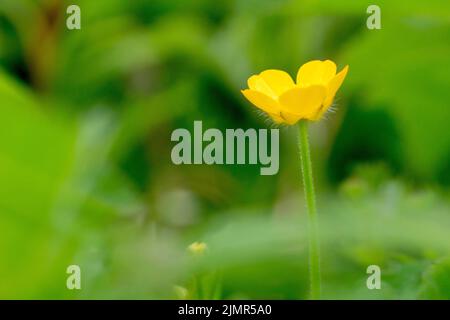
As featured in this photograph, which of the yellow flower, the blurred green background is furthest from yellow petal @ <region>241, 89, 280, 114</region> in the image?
the blurred green background

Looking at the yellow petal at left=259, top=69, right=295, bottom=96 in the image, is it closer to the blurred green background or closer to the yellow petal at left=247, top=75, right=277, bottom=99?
the yellow petal at left=247, top=75, right=277, bottom=99

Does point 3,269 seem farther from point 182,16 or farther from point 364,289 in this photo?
point 182,16

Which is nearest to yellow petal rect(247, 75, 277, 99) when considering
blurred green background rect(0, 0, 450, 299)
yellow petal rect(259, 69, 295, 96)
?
yellow petal rect(259, 69, 295, 96)

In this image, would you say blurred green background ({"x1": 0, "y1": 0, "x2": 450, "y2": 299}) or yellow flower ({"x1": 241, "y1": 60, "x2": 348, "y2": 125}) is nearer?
yellow flower ({"x1": 241, "y1": 60, "x2": 348, "y2": 125})

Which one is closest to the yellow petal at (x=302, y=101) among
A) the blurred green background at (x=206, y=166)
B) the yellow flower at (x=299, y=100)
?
the yellow flower at (x=299, y=100)

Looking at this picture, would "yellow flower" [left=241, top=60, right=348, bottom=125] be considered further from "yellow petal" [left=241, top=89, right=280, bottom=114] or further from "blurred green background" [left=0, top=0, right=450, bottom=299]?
"blurred green background" [left=0, top=0, right=450, bottom=299]

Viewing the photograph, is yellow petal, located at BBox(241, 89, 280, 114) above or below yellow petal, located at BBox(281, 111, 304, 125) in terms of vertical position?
above

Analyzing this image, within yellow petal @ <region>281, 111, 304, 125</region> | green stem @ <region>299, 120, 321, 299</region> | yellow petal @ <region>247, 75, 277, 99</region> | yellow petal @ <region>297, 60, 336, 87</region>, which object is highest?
yellow petal @ <region>297, 60, 336, 87</region>
